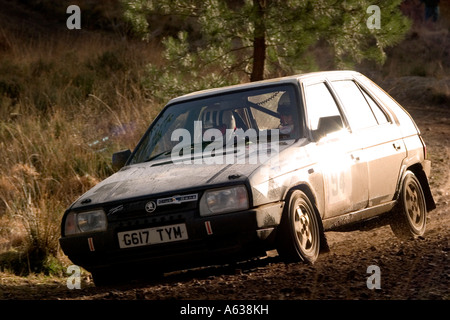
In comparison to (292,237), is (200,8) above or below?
above

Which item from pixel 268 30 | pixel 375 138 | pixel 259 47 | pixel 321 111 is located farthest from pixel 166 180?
pixel 259 47

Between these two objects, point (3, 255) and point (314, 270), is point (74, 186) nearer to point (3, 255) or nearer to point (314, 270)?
point (3, 255)

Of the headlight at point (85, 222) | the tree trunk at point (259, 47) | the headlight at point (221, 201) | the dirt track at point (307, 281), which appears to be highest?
the tree trunk at point (259, 47)

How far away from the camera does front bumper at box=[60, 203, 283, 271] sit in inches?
225

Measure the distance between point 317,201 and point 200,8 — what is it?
7573 mm

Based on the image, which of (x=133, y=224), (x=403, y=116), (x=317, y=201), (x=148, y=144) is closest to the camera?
(x=133, y=224)

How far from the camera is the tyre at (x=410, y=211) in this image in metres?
7.84

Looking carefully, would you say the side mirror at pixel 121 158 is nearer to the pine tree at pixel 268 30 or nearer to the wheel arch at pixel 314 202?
the wheel arch at pixel 314 202

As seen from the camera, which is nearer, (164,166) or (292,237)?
(292,237)

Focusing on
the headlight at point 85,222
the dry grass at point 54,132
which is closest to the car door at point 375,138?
the headlight at point 85,222

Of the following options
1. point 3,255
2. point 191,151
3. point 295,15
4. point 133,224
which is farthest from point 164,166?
point 295,15

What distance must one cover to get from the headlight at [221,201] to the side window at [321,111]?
3.89 feet

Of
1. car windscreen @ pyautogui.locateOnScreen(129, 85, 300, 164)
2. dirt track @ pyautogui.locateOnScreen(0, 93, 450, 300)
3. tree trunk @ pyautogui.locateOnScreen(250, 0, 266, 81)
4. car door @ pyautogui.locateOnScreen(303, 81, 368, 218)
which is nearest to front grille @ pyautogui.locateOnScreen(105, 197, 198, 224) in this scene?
dirt track @ pyautogui.locateOnScreen(0, 93, 450, 300)
